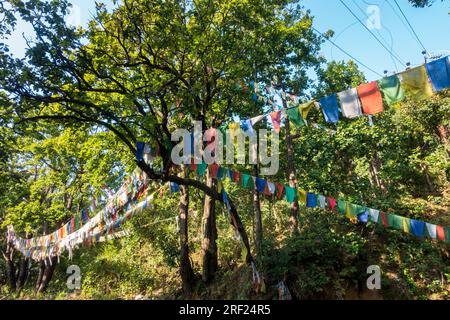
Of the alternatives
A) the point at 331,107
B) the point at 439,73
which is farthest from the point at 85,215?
the point at 439,73

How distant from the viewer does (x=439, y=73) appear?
225 inches

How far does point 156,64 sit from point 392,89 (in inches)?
241

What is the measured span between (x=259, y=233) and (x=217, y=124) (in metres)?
4.02

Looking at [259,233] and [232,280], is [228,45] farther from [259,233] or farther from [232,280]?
[232,280]

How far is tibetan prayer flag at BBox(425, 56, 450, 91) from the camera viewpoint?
5656 millimetres

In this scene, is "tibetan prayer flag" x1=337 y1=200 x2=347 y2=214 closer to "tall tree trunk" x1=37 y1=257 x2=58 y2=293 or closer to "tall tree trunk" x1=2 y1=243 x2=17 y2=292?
"tall tree trunk" x1=37 y1=257 x2=58 y2=293

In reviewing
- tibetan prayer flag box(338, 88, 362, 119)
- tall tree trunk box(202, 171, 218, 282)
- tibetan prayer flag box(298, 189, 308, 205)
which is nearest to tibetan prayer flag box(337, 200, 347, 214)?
tibetan prayer flag box(298, 189, 308, 205)

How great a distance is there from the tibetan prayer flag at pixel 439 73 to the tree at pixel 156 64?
5.09m

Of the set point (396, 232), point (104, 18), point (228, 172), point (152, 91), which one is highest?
point (104, 18)

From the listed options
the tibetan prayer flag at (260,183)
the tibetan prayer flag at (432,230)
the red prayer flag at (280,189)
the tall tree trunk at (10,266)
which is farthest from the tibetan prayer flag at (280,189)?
the tall tree trunk at (10,266)

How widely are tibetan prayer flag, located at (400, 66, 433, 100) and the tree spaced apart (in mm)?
4723
